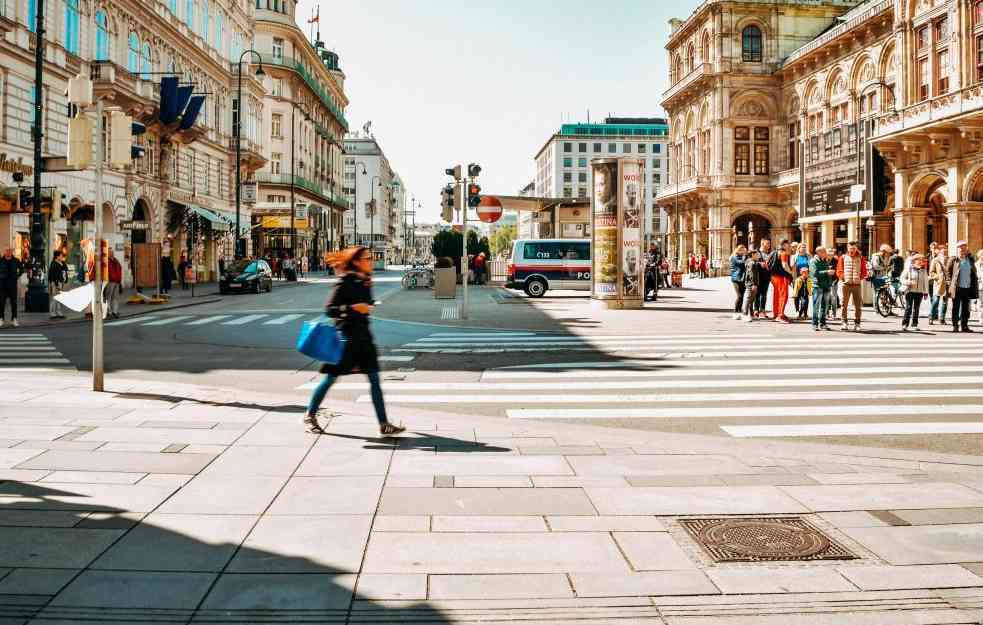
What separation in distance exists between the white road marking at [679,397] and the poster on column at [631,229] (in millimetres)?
15197

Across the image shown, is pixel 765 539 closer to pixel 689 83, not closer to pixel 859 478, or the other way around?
pixel 859 478

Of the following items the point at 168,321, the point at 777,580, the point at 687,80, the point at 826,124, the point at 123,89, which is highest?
the point at 687,80

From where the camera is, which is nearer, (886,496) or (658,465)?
(886,496)

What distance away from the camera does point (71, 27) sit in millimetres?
31531

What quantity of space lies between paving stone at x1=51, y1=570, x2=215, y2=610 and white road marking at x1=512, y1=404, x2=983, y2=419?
15.6 ft

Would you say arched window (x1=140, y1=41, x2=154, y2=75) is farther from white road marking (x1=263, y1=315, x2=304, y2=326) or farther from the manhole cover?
the manhole cover

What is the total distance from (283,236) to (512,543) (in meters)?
71.8

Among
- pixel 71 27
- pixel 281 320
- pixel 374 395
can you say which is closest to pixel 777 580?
pixel 374 395

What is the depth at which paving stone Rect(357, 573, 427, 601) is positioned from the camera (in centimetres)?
376

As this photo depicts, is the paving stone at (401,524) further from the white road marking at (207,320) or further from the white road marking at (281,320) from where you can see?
the white road marking at (207,320)

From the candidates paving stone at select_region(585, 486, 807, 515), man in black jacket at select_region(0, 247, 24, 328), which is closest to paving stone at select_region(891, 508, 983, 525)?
paving stone at select_region(585, 486, 807, 515)

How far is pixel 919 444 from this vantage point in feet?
23.5

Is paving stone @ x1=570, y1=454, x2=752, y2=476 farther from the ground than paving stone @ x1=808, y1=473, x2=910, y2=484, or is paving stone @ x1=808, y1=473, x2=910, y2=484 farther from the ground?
paving stone @ x1=570, y1=454, x2=752, y2=476

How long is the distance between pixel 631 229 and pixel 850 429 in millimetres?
17476
